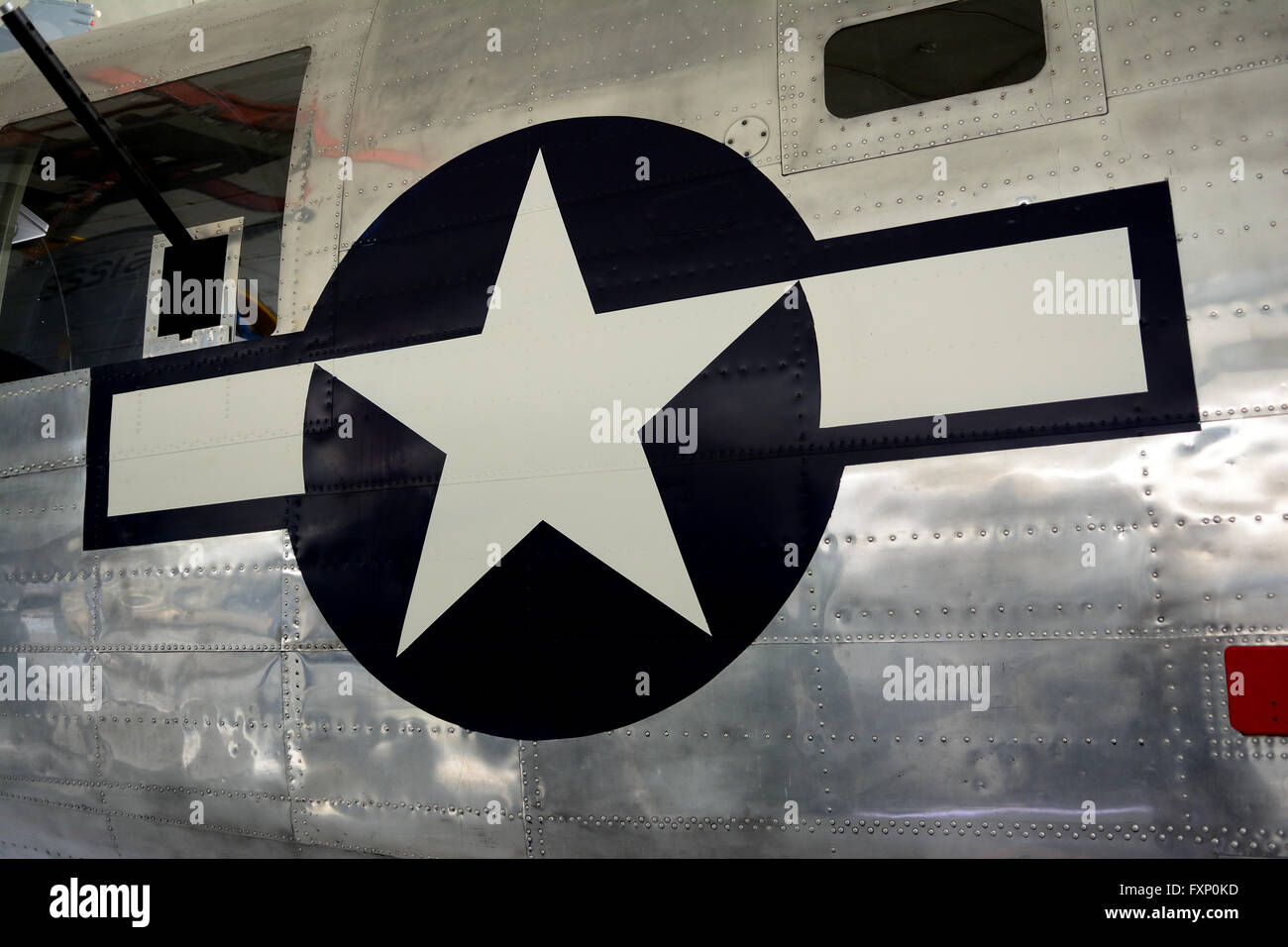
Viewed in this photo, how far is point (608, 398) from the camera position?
424cm

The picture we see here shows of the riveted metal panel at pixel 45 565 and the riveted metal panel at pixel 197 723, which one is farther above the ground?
the riveted metal panel at pixel 45 565

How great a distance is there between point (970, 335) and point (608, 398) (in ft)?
4.74

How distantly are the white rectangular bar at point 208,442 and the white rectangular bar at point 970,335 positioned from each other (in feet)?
8.22

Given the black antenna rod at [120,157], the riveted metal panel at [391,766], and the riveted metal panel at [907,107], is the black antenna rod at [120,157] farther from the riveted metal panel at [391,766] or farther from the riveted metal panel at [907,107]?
the riveted metal panel at [907,107]

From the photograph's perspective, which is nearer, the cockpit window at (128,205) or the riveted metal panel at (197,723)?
the riveted metal panel at (197,723)

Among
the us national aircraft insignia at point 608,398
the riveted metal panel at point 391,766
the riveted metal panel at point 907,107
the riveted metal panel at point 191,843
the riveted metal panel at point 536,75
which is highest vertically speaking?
the riveted metal panel at point 536,75

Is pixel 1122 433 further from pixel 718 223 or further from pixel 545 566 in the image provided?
pixel 545 566

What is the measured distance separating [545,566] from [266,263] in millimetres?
2191

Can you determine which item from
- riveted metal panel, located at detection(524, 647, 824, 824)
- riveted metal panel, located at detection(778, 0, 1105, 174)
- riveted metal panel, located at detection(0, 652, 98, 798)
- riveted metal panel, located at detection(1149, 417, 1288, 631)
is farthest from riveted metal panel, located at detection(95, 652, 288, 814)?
riveted metal panel, located at detection(1149, 417, 1288, 631)

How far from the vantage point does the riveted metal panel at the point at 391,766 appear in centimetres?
432

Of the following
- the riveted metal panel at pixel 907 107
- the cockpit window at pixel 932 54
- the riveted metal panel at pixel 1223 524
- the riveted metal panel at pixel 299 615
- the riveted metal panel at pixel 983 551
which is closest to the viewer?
the riveted metal panel at pixel 1223 524

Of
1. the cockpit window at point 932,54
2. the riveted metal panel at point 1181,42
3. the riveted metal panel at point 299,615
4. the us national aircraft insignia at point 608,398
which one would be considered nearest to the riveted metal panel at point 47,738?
the us national aircraft insignia at point 608,398
